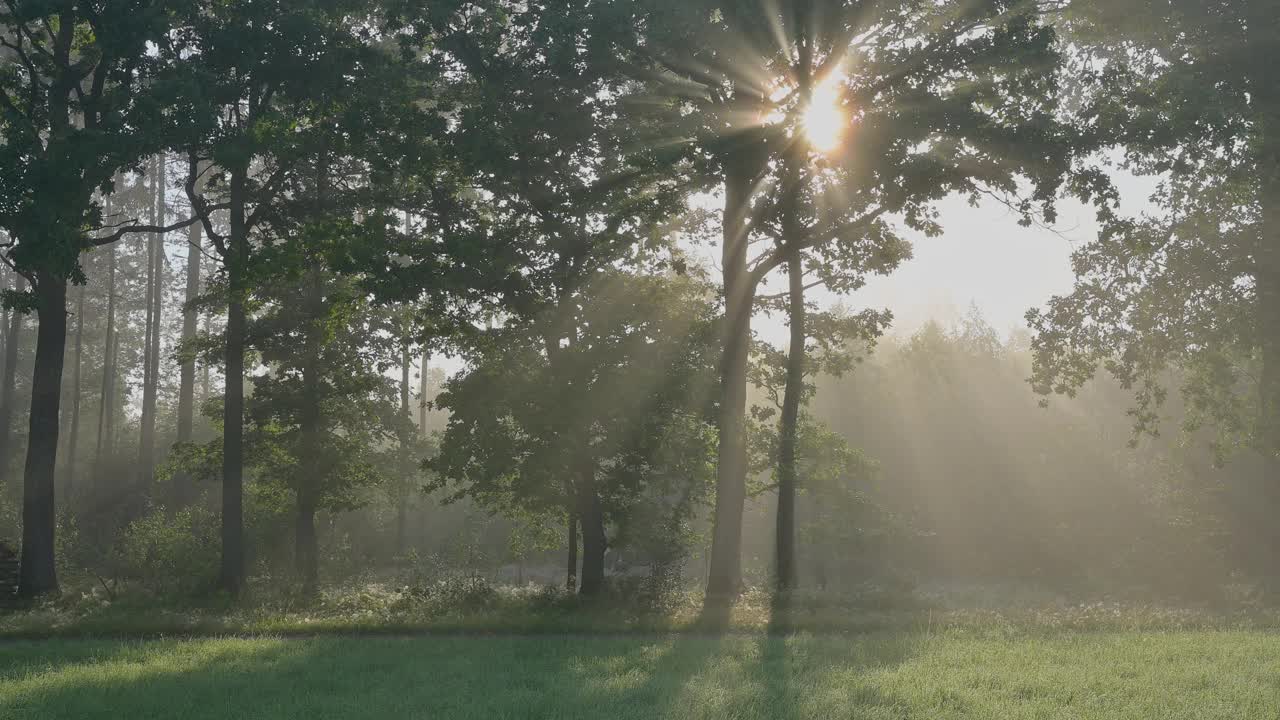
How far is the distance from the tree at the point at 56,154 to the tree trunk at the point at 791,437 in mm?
15431

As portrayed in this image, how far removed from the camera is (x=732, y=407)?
21.4m

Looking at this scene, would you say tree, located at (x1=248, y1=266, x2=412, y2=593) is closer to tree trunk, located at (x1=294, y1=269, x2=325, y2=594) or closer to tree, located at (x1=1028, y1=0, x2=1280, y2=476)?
tree trunk, located at (x1=294, y1=269, x2=325, y2=594)

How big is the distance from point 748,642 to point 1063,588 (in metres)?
31.7

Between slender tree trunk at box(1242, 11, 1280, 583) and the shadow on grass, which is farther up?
slender tree trunk at box(1242, 11, 1280, 583)

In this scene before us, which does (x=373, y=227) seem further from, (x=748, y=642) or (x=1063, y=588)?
(x=1063, y=588)

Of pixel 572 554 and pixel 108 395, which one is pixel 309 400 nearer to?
pixel 572 554

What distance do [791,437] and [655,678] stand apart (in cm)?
1523

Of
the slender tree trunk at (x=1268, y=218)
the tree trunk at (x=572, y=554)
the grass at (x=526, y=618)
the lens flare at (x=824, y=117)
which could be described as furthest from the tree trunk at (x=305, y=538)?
the slender tree trunk at (x=1268, y=218)

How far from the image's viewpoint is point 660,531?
24.3 m

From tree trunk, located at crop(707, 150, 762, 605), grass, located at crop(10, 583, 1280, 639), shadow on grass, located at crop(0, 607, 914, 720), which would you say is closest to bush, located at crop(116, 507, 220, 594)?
grass, located at crop(10, 583, 1280, 639)

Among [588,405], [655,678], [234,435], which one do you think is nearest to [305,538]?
[234,435]

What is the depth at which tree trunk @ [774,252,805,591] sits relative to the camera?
25.2 metres

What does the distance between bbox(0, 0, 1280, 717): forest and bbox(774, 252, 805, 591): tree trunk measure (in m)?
0.12

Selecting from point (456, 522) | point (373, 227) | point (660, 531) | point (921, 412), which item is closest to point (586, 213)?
point (373, 227)
